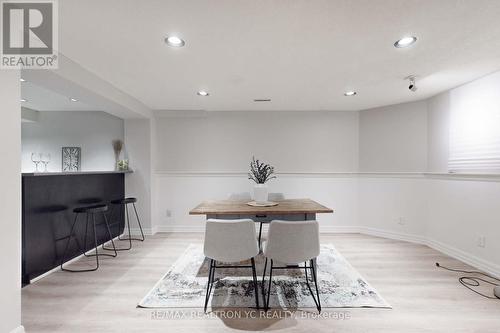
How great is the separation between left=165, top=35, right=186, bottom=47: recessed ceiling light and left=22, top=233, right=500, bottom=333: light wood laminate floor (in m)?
2.33

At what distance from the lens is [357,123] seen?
15.1 feet

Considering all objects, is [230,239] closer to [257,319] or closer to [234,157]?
[257,319]

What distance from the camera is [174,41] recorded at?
2061 millimetres

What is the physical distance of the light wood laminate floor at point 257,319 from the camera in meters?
1.89

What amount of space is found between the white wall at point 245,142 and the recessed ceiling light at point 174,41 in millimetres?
2578

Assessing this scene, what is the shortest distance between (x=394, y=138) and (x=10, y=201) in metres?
4.90

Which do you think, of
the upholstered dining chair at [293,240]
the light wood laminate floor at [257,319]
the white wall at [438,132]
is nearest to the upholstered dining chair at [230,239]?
the upholstered dining chair at [293,240]

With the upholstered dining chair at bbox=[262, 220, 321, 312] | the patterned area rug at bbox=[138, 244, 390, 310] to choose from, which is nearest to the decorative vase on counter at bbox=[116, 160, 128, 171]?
the patterned area rug at bbox=[138, 244, 390, 310]

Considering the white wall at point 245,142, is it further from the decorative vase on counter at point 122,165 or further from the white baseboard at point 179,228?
the white baseboard at point 179,228

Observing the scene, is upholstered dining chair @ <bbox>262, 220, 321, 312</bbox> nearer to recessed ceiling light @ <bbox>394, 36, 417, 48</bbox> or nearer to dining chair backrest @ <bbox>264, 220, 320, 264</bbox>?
dining chair backrest @ <bbox>264, 220, 320, 264</bbox>

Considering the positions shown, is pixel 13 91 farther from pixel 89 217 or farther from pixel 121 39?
pixel 89 217

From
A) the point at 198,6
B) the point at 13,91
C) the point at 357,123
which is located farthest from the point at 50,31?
the point at 357,123

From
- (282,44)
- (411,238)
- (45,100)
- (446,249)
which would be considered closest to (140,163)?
(45,100)

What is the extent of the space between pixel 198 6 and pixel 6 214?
1846 millimetres
